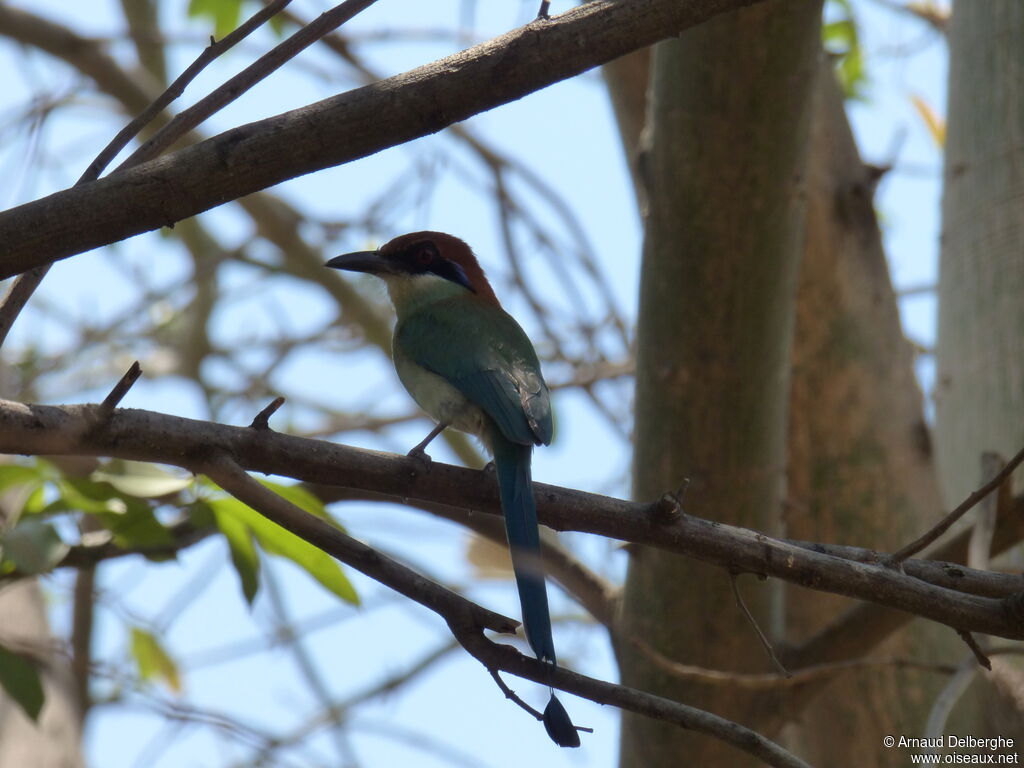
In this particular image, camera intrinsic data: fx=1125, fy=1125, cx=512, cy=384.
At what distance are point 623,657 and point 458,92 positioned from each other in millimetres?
2225

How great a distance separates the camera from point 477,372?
3.68 metres

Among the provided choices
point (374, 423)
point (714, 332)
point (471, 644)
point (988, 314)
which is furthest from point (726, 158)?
point (374, 423)

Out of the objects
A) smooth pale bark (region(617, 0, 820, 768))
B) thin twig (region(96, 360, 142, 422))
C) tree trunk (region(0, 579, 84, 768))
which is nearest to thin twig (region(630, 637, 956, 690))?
smooth pale bark (region(617, 0, 820, 768))

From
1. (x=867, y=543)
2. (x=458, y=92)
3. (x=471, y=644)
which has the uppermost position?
(x=867, y=543)

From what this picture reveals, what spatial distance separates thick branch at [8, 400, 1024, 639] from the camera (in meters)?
2.17

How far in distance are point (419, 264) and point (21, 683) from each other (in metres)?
2.60

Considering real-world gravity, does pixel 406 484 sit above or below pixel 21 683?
above

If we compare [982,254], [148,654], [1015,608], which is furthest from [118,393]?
[982,254]

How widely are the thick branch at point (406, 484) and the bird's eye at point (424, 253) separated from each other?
2.43 meters

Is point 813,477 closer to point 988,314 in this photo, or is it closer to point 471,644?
point 988,314

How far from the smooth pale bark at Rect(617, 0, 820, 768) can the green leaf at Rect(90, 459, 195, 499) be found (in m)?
1.48

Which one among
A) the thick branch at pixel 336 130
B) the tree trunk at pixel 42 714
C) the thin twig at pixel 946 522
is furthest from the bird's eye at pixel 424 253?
the thin twig at pixel 946 522

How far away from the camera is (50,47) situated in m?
6.26

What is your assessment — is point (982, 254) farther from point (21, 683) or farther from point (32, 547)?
point (21, 683)
